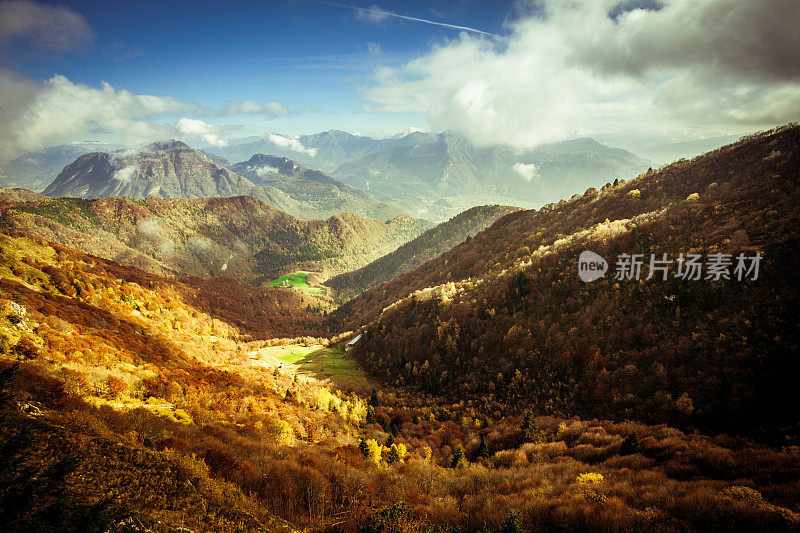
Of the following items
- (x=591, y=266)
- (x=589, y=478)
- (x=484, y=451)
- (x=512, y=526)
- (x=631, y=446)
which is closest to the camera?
(x=512, y=526)

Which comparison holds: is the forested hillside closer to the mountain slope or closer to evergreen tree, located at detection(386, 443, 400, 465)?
evergreen tree, located at detection(386, 443, 400, 465)

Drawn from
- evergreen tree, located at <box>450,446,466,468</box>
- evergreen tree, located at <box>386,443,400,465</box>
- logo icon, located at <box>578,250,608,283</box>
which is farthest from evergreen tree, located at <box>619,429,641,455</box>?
logo icon, located at <box>578,250,608,283</box>

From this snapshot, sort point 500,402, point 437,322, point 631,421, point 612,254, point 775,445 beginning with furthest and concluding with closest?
point 437,322, point 612,254, point 500,402, point 631,421, point 775,445

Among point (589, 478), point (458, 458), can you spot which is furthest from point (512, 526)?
point (458, 458)

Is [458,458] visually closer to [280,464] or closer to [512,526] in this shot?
[512,526]

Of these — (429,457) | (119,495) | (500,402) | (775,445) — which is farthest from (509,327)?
(119,495)

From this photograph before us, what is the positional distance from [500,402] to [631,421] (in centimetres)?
2474

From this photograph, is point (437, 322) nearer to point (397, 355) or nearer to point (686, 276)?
point (397, 355)

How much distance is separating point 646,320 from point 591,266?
19.6m

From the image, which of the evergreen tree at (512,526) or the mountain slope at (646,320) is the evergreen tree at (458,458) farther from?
the evergreen tree at (512,526)

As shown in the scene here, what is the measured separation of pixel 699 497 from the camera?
60.2 ft

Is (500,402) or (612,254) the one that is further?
(612,254)
